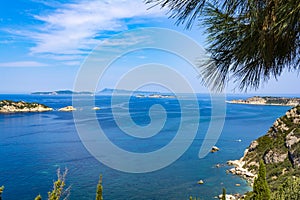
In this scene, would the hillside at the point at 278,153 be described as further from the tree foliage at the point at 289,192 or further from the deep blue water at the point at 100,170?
the tree foliage at the point at 289,192

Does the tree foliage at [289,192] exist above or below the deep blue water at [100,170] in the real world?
above

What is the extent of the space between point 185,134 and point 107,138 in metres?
10.7

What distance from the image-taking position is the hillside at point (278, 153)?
2606cm

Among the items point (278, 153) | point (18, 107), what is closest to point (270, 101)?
point (278, 153)

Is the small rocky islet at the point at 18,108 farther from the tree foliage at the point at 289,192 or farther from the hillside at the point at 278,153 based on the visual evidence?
the tree foliage at the point at 289,192

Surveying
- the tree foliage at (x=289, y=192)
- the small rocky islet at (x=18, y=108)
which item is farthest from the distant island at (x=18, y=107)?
the tree foliage at (x=289, y=192)

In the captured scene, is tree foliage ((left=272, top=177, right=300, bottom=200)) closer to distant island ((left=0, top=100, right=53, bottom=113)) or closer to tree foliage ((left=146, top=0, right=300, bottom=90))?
tree foliage ((left=146, top=0, right=300, bottom=90))

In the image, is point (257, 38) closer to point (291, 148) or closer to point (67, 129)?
point (291, 148)

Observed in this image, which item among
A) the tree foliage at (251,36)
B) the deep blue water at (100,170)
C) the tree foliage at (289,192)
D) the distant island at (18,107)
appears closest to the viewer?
the tree foliage at (251,36)

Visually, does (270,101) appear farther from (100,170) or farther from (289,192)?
(289,192)

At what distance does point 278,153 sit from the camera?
2886cm

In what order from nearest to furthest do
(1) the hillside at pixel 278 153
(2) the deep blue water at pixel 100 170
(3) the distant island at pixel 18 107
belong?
(2) the deep blue water at pixel 100 170, (1) the hillside at pixel 278 153, (3) the distant island at pixel 18 107

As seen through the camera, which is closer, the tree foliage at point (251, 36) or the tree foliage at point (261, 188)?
the tree foliage at point (251, 36)

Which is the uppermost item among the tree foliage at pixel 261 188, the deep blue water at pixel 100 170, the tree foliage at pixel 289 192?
the tree foliage at pixel 261 188
